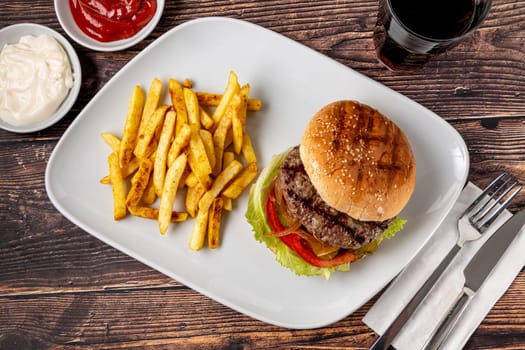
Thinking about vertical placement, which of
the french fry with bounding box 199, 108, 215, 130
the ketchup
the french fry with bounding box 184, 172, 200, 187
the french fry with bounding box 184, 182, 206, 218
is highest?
the ketchup

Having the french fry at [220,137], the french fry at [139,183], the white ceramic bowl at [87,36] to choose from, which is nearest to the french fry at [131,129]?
the french fry at [139,183]

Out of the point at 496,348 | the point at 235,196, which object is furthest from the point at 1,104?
the point at 496,348

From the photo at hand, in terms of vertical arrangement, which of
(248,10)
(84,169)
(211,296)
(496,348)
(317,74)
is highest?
(248,10)

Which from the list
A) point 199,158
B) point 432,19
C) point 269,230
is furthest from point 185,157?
point 432,19

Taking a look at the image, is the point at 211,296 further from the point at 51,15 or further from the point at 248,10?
the point at 51,15

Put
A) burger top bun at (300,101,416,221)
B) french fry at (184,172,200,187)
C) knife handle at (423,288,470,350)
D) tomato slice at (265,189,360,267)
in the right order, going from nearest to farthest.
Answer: burger top bun at (300,101,416,221) < tomato slice at (265,189,360,267) < knife handle at (423,288,470,350) < french fry at (184,172,200,187)

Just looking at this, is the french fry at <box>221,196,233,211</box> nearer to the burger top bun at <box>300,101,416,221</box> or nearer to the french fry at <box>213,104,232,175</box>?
the french fry at <box>213,104,232,175</box>

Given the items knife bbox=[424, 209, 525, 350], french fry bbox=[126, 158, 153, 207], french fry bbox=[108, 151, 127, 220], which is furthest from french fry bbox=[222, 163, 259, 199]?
knife bbox=[424, 209, 525, 350]
